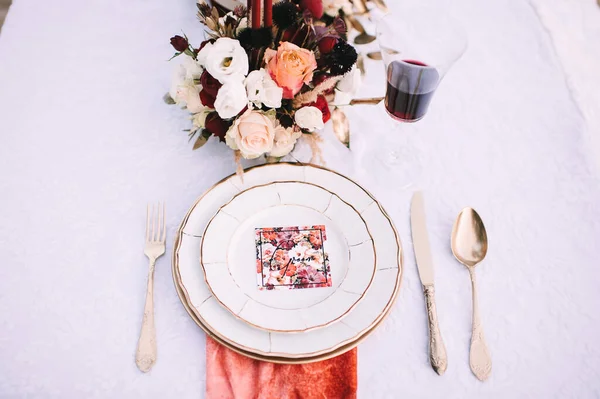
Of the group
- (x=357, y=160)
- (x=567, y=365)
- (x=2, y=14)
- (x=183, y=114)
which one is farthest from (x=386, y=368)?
(x=2, y=14)

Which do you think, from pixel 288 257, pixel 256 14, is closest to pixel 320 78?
pixel 256 14

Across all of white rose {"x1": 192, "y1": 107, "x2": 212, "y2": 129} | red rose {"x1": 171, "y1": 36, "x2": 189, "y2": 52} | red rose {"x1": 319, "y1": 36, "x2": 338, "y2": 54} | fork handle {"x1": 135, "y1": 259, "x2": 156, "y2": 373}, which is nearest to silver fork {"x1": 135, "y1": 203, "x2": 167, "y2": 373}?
fork handle {"x1": 135, "y1": 259, "x2": 156, "y2": 373}

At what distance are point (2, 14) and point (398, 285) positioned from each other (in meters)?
2.01

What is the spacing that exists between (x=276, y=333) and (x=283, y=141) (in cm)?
33

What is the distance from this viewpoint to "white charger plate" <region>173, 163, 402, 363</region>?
0.63m

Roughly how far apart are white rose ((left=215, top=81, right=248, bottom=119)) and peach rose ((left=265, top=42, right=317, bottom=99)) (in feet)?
0.20

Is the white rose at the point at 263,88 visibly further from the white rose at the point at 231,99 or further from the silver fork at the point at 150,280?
the silver fork at the point at 150,280

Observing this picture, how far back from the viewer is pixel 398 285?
0.69m

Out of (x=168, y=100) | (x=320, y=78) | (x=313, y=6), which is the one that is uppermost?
(x=313, y=6)

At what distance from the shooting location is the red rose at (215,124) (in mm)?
809

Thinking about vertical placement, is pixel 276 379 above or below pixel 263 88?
below

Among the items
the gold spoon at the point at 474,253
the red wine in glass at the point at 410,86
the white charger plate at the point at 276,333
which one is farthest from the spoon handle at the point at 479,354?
the red wine in glass at the point at 410,86

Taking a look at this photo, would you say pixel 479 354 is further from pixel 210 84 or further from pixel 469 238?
pixel 210 84

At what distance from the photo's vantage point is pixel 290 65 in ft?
2.41
